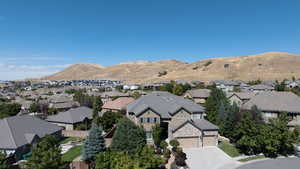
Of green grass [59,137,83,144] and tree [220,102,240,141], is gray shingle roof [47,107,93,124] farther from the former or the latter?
tree [220,102,240,141]

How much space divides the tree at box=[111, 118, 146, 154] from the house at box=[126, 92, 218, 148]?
7020mm

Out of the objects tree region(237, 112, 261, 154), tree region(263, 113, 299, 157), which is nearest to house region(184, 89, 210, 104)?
tree region(237, 112, 261, 154)

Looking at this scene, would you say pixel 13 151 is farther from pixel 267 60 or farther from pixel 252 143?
pixel 267 60

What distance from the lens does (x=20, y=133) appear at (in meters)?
27.3

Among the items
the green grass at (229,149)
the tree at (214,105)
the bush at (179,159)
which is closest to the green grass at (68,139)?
the bush at (179,159)

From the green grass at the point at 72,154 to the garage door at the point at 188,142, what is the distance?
15.3 m

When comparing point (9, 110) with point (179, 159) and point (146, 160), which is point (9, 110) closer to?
point (146, 160)

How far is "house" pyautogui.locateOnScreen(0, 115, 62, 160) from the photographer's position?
2472 centimetres

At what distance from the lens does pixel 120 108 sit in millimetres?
48312

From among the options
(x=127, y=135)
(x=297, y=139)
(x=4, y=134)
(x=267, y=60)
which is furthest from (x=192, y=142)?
(x=267, y=60)

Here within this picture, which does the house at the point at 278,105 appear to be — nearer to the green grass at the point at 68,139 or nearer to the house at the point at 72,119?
the green grass at the point at 68,139

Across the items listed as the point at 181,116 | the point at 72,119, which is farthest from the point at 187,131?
the point at 72,119

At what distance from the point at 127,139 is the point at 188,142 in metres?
10.7

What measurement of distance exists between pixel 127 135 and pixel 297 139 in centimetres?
2282
